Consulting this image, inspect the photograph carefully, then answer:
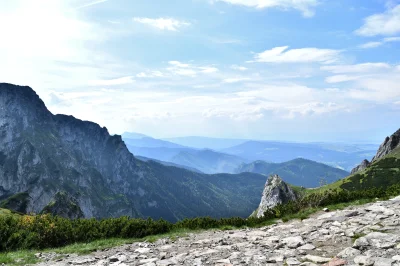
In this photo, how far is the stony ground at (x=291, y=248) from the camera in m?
9.94

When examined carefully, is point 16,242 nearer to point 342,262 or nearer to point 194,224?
point 194,224

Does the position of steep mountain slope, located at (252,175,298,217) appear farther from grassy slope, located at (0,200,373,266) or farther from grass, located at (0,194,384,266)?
grassy slope, located at (0,200,373,266)

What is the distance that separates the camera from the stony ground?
994cm

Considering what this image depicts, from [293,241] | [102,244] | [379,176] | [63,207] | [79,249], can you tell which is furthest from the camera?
[63,207]

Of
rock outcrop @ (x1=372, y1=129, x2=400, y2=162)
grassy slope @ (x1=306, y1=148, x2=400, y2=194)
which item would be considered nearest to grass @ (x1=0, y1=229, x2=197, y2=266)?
grassy slope @ (x1=306, y1=148, x2=400, y2=194)

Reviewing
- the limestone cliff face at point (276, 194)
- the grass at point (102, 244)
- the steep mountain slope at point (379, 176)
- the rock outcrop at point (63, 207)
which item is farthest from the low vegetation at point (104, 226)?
the rock outcrop at point (63, 207)

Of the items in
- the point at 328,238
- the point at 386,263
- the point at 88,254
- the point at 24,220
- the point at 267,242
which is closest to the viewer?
the point at 386,263

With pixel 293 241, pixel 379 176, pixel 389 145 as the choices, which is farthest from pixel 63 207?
pixel 389 145

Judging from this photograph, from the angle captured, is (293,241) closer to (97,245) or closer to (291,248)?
(291,248)

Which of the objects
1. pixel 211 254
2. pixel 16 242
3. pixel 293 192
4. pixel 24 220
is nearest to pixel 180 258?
pixel 211 254

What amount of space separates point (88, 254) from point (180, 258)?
5.67 metres

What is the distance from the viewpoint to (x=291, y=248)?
469 inches

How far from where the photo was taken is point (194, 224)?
2125 cm

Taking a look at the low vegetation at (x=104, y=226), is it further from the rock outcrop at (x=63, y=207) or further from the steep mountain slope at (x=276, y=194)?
the rock outcrop at (x=63, y=207)
